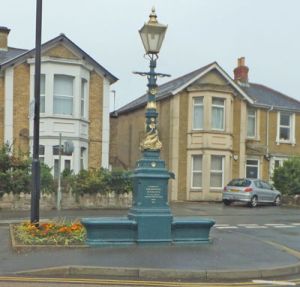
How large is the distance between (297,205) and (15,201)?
637 inches

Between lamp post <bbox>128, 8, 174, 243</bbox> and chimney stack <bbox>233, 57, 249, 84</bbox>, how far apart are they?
27.7 meters

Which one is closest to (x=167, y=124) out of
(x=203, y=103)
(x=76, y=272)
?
(x=203, y=103)

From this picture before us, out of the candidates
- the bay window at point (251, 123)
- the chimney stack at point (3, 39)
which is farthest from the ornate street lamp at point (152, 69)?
the bay window at point (251, 123)

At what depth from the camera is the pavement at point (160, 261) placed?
352 inches

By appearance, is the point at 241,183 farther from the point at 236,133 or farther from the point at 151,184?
the point at 151,184

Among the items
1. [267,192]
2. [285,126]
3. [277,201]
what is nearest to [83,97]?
[267,192]

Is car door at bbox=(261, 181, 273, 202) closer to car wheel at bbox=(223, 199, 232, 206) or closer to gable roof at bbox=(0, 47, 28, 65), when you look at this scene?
car wheel at bbox=(223, 199, 232, 206)

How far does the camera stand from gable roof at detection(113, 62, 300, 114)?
32500mm

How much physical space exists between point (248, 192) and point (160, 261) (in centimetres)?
1930

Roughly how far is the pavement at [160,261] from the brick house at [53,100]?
14922 millimetres

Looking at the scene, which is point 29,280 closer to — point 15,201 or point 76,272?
point 76,272

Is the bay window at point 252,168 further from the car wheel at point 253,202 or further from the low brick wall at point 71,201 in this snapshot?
the low brick wall at point 71,201

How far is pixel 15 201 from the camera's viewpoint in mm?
21562

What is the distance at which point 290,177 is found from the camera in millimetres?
32000
